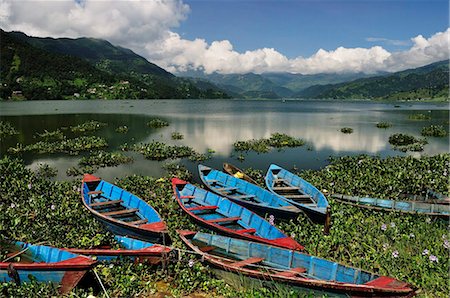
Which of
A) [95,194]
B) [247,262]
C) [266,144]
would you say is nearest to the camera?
[247,262]

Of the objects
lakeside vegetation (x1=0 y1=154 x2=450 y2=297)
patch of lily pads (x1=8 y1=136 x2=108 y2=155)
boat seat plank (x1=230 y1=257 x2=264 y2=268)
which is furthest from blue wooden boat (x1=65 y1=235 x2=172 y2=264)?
patch of lily pads (x1=8 y1=136 x2=108 y2=155)

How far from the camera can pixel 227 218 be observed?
Answer: 493 inches

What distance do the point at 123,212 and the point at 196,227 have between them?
10.2 ft

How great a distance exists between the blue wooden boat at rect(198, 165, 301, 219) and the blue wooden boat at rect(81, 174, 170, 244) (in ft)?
13.9

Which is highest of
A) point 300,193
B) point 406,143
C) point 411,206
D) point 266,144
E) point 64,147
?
point 406,143

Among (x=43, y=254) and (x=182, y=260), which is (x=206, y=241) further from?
(x=43, y=254)

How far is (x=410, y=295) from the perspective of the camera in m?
6.10

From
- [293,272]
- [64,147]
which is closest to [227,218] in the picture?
[293,272]

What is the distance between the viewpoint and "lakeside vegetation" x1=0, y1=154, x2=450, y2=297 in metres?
8.69

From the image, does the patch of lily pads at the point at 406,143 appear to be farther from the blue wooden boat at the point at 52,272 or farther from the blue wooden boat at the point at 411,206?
the blue wooden boat at the point at 52,272

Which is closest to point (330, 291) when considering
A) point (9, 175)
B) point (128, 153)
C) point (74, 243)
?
point (74, 243)

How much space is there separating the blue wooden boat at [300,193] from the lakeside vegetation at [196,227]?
0.54 m

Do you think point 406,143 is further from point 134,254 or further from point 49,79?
point 49,79

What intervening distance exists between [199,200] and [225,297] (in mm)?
6935
